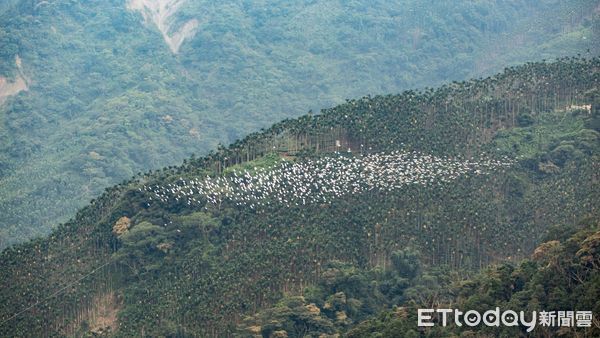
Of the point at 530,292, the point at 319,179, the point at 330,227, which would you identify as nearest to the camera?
the point at 530,292

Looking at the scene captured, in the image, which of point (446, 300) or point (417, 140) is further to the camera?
point (417, 140)

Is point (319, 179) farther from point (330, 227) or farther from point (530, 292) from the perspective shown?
point (530, 292)

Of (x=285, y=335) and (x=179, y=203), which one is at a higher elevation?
(x=179, y=203)

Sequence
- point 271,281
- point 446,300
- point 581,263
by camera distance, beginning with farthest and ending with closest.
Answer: point 271,281
point 446,300
point 581,263

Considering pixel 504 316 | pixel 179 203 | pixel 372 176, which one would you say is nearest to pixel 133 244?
pixel 179 203

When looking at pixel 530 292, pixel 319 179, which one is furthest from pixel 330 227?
pixel 530 292

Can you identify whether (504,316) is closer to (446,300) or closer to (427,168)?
(446,300)

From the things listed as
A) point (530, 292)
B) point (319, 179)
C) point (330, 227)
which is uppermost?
point (319, 179)
